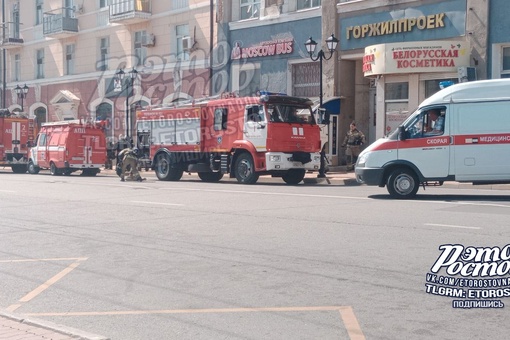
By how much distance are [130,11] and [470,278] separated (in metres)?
33.1

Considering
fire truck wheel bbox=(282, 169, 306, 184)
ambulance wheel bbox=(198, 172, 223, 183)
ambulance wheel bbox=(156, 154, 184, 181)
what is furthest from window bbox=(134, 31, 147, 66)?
fire truck wheel bbox=(282, 169, 306, 184)

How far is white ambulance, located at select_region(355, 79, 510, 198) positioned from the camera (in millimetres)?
15969

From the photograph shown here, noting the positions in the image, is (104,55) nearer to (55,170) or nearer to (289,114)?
(55,170)

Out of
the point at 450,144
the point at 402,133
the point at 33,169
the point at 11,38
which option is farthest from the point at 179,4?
the point at 450,144

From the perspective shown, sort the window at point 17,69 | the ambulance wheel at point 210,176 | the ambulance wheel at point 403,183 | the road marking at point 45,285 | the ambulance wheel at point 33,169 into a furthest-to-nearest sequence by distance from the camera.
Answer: the window at point 17,69
the ambulance wheel at point 33,169
the ambulance wheel at point 210,176
the ambulance wheel at point 403,183
the road marking at point 45,285

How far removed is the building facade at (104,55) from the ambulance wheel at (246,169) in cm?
1174

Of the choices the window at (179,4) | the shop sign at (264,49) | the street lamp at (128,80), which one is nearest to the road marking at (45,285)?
the shop sign at (264,49)

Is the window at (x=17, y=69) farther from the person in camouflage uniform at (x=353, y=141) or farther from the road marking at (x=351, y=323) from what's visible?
the road marking at (x=351, y=323)

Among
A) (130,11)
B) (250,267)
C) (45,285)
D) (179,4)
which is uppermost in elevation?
(179,4)

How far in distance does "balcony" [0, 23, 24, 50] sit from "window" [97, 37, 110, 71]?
361 inches

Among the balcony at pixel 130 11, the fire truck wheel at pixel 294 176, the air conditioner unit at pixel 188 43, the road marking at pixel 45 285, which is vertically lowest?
the road marking at pixel 45 285

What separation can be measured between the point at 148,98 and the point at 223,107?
14577 millimetres

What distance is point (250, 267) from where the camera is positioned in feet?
29.4

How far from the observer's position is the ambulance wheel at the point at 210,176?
1056 inches
